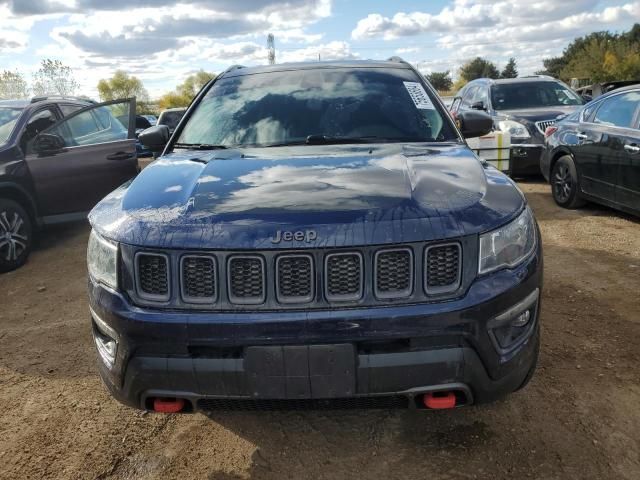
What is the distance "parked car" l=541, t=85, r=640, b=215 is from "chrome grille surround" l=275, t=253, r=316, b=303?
497 centimetres

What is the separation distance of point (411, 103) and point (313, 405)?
201 cm

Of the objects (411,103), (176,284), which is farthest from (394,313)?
(411,103)

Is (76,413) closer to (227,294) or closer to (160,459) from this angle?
(160,459)

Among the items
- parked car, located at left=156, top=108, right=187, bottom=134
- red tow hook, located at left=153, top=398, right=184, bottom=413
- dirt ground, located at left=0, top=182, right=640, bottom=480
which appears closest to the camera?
red tow hook, located at left=153, top=398, right=184, bottom=413

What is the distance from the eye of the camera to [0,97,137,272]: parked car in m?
5.99

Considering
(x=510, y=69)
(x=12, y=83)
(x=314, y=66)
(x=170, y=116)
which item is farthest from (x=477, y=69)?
(x=314, y=66)

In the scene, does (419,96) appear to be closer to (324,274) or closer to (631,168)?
(324,274)

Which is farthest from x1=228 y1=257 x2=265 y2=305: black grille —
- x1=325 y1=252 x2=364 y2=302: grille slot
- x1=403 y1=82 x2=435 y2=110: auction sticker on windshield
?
x1=403 y1=82 x2=435 y2=110: auction sticker on windshield

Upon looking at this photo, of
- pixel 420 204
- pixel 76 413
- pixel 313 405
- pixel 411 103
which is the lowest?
pixel 76 413

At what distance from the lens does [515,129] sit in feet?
29.6

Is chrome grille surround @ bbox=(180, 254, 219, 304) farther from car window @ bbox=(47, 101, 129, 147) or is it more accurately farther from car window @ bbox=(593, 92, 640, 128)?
car window @ bbox=(593, 92, 640, 128)

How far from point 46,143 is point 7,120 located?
1.77ft

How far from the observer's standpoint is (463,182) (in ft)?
7.79

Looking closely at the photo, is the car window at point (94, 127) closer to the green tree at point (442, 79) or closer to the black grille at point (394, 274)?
the black grille at point (394, 274)
